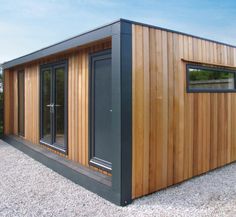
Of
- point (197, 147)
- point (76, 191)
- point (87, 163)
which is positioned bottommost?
point (76, 191)

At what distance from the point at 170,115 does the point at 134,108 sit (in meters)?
0.75

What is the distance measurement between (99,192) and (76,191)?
15.0 inches

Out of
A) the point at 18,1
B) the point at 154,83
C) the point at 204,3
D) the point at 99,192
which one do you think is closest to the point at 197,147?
the point at 154,83

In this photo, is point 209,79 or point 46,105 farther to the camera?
point 46,105

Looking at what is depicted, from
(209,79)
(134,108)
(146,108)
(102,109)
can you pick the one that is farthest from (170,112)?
(209,79)

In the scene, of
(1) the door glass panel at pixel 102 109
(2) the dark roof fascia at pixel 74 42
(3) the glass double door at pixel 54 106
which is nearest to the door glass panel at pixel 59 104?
(3) the glass double door at pixel 54 106

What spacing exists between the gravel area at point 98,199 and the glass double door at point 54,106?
90 centimetres

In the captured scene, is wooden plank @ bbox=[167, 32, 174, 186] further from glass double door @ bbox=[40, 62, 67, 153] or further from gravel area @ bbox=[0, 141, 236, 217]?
glass double door @ bbox=[40, 62, 67, 153]

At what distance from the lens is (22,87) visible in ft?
22.5

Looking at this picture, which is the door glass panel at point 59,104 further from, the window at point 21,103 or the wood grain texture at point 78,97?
the window at point 21,103

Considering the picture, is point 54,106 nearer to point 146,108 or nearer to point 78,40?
point 78,40

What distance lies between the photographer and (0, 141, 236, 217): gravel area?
2.89m

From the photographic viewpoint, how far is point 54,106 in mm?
5148

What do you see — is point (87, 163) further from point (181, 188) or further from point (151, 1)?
point (151, 1)
